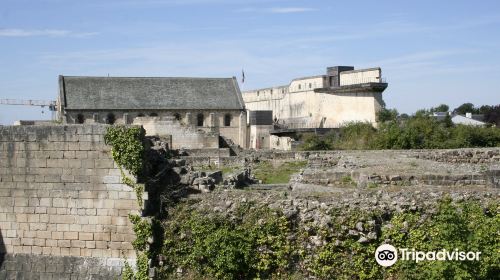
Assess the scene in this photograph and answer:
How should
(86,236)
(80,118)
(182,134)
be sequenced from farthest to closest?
(80,118) → (182,134) → (86,236)

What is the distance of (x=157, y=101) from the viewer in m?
54.4

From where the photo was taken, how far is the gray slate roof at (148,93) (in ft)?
173

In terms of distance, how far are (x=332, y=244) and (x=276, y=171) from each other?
1621 centimetres

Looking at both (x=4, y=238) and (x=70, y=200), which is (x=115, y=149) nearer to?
(x=70, y=200)

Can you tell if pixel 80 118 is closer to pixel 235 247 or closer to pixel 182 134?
pixel 182 134

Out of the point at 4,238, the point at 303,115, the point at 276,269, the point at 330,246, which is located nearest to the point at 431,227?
the point at 330,246

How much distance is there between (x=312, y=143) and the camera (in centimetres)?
4009

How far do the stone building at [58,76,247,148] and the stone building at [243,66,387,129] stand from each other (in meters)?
10.4

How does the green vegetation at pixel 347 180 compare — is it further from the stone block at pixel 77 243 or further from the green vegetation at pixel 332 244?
the stone block at pixel 77 243

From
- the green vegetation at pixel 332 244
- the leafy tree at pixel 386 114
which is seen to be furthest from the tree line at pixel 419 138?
the green vegetation at pixel 332 244

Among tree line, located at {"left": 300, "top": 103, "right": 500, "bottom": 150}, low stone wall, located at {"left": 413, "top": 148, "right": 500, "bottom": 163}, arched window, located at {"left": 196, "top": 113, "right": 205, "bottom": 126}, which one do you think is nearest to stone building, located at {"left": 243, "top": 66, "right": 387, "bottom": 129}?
arched window, located at {"left": 196, "top": 113, "right": 205, "bottom": 126}

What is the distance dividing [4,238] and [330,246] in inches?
264

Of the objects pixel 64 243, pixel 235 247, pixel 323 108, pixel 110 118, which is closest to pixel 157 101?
pixel 110 118

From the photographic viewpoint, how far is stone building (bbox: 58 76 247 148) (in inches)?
2055
